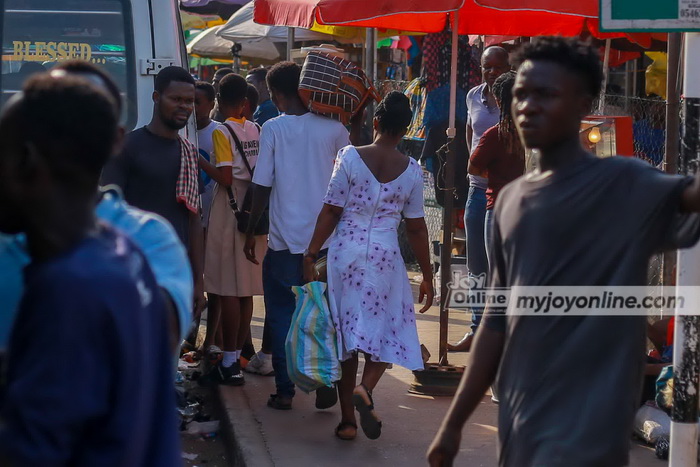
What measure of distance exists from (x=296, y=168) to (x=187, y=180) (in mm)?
1027

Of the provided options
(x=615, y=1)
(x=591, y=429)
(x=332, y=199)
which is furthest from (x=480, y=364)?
(x=332, y=199)

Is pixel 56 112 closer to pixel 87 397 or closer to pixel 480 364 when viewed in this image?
pixel 87 397

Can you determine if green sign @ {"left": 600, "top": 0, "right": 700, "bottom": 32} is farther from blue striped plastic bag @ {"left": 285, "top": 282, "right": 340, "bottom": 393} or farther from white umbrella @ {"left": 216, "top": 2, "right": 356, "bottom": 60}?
white umbrella @ {"left": 216, "top": 2, "right": 356, "bottom": 60}

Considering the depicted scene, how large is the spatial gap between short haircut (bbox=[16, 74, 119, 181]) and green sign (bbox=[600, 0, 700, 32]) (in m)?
2.52

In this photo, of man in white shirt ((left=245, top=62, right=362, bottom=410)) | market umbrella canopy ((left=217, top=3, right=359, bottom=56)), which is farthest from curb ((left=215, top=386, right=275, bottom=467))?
market umbrella canopy ((left=217, top=3, right=359, bottom=56))

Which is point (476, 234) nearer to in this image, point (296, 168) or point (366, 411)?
point (296, 168)

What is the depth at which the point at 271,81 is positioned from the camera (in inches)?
255

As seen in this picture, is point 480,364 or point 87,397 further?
point 480,364

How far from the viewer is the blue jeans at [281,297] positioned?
6398 mm

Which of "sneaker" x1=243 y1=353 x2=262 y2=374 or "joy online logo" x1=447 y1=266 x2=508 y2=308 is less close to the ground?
"joy online logo" x1=447 y1=266 x2=508 y2=308

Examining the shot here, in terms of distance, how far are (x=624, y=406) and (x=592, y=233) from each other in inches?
17.3

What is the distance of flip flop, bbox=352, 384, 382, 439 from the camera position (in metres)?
5.43

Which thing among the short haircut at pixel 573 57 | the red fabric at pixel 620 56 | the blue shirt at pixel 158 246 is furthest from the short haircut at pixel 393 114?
the red fabric at pixel 620 56

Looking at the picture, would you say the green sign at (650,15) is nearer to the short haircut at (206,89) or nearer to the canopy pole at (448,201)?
the canopy pole at (448,201)
